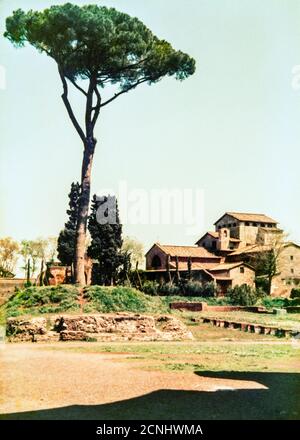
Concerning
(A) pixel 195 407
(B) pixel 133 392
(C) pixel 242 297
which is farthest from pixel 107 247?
(A) pixel 195 407

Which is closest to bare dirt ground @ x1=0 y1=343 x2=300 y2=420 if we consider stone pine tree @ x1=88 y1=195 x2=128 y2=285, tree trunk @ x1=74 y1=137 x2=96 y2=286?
tree trunk @ x1=74 y1=137 x2=96 y2=286

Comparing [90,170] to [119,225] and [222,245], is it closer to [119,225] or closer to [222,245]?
[119,225]

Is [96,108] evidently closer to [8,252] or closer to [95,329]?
[95,329]

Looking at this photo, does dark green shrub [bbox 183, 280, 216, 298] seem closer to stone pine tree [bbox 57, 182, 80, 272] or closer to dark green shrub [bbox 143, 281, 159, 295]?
dark green shrub [bbox 143, 281, 159, 295]

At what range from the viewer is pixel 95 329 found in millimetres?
15812

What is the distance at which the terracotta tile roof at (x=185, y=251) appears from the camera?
153ft

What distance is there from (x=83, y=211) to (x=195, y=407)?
17.5 meters

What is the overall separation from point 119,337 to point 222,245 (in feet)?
121

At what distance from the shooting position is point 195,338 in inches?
658

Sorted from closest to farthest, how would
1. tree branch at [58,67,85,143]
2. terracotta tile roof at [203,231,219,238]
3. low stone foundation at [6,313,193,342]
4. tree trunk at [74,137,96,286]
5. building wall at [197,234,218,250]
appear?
low stone foundation at [6,313,193,342], tree trunk at [74,137,96,286], tree branch at [58,67,85,143], terracotta tile roof at [203,231,219,238], building wall at [197,234,218,250]

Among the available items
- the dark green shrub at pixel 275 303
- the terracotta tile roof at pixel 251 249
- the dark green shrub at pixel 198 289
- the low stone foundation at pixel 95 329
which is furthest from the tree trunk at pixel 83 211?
the terracotta tile roof at pixel 251 249

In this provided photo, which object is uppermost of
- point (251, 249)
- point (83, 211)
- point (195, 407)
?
point (83, 211)

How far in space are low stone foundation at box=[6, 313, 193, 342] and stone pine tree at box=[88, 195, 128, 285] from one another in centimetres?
1791

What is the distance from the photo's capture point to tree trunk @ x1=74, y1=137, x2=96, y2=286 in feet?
76.0
